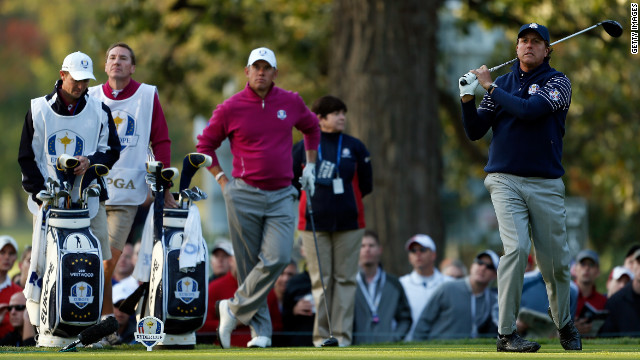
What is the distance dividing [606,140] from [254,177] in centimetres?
1221

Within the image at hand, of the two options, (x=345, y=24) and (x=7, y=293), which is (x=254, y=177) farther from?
(x=345, y=24)

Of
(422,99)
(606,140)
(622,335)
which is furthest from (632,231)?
(622,335)

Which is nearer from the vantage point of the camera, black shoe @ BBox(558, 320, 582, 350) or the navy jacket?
black shoe @ BBox(558, 320, 582, 350)

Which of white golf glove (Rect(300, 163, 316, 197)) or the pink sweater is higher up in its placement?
the pink sweater

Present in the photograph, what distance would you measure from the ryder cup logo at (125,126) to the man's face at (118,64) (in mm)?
308

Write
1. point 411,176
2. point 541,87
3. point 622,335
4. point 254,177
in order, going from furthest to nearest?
point 411,176, point 622,335, point 254,177, point 541,87

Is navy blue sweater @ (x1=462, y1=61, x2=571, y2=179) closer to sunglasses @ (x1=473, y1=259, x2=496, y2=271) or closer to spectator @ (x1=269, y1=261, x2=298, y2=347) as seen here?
spectator @ (x1=269, y1=261, x2=298, y2=347)

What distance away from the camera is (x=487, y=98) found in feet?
28.2

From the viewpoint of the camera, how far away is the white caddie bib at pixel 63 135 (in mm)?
9031

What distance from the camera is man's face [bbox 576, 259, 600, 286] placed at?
41.8 ft

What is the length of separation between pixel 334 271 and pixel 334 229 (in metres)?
0.43

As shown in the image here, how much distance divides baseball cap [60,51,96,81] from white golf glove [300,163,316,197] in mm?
2323

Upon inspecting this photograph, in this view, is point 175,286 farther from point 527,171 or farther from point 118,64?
point 527,171

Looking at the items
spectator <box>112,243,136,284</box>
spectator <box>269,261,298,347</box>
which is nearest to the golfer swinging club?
spectator <box>269,261,298,347</box>
